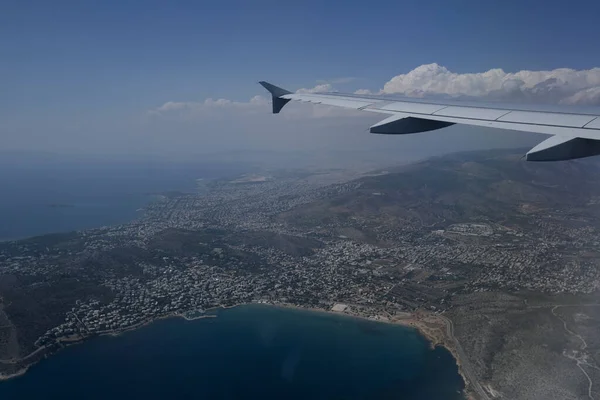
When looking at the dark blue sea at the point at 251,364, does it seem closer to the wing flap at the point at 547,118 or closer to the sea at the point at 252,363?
the sea at the point at 252,363

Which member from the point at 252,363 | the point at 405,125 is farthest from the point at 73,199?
the point at 405,125

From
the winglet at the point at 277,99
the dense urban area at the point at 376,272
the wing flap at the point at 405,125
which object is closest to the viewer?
the wing flap at the point at 405,125

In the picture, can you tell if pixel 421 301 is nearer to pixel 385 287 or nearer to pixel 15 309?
pixel 385 287

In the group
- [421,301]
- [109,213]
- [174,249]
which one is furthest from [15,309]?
[109,213]

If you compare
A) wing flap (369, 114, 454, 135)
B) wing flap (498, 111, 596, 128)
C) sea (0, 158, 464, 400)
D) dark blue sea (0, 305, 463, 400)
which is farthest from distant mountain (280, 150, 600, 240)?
wing flap (498, 111, 596, 128)

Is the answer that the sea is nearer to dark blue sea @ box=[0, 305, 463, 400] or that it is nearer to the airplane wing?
dark blue sea @ box=[0, 305, 463, 400]

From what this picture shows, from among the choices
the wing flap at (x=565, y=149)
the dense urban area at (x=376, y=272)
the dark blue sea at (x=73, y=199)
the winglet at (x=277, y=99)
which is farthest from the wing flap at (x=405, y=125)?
the dark blue sea at (x=73, y=199)
